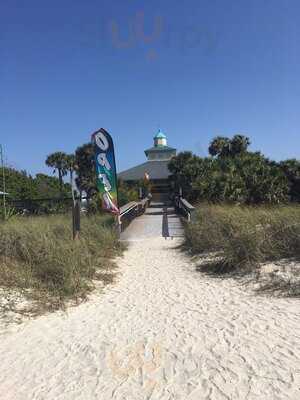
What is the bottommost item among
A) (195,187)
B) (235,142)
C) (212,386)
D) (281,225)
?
(212,386)

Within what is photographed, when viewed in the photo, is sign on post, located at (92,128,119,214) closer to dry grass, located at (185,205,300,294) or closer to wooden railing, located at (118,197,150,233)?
wooden railing, located at (118,197,150,233)

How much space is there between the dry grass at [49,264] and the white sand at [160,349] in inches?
21.6

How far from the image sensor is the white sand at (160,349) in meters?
3.82

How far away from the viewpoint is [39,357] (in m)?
4.66

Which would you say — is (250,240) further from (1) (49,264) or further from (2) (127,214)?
(2) (127,214)

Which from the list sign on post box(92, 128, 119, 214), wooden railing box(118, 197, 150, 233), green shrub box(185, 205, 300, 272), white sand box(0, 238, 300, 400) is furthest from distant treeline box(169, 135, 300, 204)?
white sand box(0, 238, 300, 400)

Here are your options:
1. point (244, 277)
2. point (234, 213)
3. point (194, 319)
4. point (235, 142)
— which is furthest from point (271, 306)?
point (235, 142)

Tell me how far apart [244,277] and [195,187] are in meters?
16.5

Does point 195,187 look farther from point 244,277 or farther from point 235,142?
point 235,142

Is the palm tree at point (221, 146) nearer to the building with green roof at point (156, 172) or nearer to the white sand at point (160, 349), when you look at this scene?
the building with green roof at point (156, 172)

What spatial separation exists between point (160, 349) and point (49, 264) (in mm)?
3674

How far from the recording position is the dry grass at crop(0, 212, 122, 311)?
698 cm

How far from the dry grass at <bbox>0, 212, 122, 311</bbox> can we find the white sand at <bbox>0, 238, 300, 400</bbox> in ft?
1.80

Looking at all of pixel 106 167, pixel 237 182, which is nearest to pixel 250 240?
pixel 106 167
